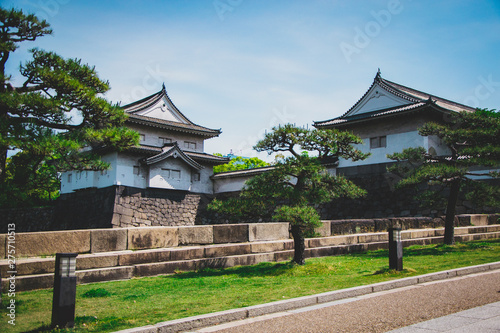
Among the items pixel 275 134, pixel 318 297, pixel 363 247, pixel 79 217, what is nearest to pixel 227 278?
pixel 318 297

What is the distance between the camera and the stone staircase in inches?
321

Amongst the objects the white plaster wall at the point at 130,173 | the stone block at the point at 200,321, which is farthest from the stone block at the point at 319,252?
the white plaster wall at the point at 130,173

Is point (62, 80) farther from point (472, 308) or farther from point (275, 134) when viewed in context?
point (472, 308)

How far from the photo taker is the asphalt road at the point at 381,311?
5004 millimetres

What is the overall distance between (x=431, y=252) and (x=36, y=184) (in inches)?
475

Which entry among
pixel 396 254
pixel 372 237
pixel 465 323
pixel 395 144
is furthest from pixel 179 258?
pixel 395 144

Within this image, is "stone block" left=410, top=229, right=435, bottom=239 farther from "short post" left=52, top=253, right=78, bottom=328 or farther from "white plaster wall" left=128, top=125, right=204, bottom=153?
"white plaster wall" left=128, top=125, right=204, bottom=153

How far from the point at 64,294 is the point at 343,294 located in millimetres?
4437

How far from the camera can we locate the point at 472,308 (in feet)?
18.5

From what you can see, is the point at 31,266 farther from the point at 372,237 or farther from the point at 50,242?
the point at 372,237

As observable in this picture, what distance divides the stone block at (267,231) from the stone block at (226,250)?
477 mm

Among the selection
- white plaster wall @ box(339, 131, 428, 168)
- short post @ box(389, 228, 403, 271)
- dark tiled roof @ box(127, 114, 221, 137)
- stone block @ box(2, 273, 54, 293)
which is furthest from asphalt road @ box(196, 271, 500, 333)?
dark tiled roof @ box(127, 114, 221, 137)

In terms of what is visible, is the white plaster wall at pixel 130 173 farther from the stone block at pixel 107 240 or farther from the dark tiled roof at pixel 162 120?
the stone block at pixel 107 240

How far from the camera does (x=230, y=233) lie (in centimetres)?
1185
